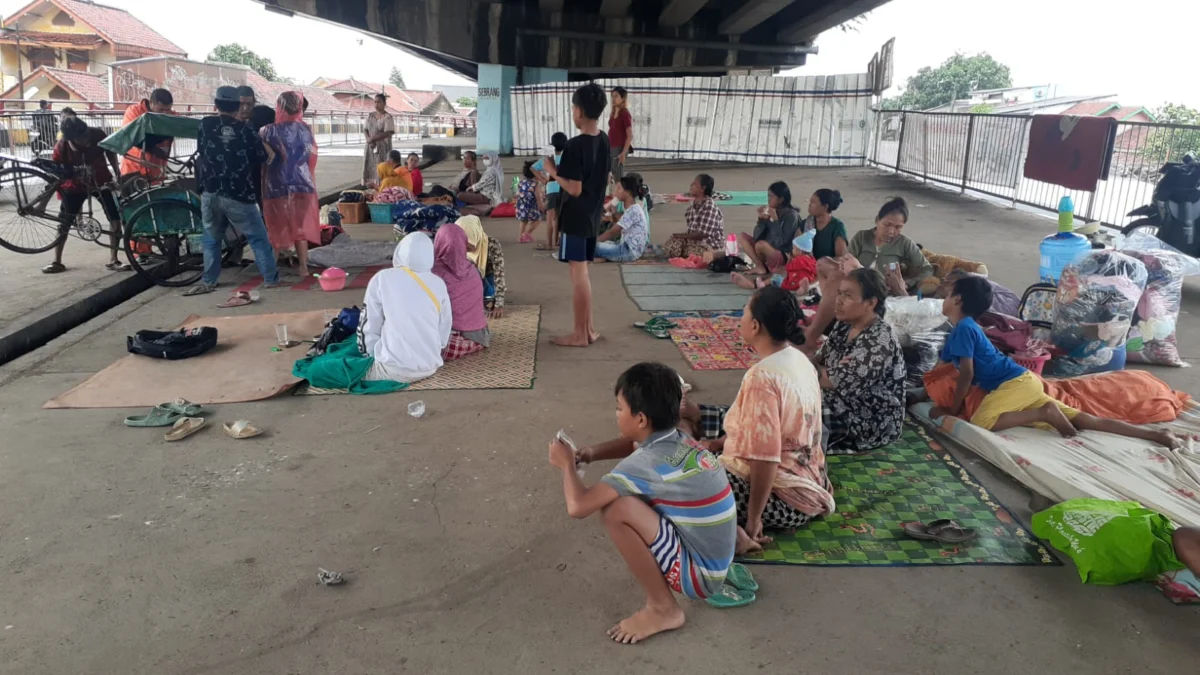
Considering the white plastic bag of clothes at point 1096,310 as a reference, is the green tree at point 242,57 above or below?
above

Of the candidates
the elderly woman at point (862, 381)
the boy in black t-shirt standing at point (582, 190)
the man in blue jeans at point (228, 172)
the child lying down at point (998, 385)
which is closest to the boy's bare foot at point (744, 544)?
the elderly woman at point (862, 381)

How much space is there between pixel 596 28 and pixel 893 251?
63.4ft

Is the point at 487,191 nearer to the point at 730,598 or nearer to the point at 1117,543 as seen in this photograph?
the point at 730,598

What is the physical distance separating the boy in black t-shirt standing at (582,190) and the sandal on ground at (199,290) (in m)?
3.73

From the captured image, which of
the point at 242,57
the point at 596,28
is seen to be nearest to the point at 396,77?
the point at 242,57

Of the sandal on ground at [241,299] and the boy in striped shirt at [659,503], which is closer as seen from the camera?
the boy in striped shirt at [659,503]

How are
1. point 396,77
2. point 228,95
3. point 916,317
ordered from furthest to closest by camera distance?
point 396,77, point 228,95, point 916,317

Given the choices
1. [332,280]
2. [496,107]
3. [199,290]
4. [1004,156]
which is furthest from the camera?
[496,107]

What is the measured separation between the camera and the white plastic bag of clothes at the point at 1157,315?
5016mm

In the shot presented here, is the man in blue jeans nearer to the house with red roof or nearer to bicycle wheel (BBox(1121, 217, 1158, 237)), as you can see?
bicycle wheel (BBox(1121, 217, 1158, 237))

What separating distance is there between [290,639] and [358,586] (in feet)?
1.06

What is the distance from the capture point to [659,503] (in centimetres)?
236

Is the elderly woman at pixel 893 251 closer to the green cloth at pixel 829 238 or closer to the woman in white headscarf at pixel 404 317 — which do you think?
the green cloth at pixel 829 238

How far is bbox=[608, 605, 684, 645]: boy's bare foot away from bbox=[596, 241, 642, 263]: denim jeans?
635 cm
